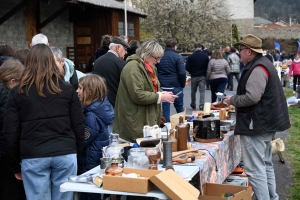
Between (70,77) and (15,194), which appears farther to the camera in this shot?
→ (70,77)

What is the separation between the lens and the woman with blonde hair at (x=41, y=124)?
3.58m

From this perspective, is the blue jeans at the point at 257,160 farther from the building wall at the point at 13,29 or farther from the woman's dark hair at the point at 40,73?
the building wall at the point at 13,29

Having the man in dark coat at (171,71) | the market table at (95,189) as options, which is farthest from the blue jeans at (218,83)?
the market table at (95,189)

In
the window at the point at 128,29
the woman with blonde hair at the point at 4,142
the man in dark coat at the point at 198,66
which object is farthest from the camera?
the window at the point at 128,29

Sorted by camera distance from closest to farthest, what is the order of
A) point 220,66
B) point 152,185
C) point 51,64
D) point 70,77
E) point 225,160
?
point 152,185 → point 51,64 → point 225,160 → point 70,77 → point 220,66

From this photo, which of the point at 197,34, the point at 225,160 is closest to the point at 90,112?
the point at 225,160

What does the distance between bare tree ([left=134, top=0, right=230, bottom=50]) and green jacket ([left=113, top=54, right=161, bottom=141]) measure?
27359 mm

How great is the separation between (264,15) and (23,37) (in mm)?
116865

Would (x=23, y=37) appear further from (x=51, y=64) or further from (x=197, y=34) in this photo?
(x=197, y=34)

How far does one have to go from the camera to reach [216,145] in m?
4.75

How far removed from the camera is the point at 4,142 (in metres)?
4.11

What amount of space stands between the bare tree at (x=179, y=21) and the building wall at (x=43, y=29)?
58.9ft

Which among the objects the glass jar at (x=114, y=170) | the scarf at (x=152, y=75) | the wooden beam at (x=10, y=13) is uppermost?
the wooden beam at (x=10, y=13)

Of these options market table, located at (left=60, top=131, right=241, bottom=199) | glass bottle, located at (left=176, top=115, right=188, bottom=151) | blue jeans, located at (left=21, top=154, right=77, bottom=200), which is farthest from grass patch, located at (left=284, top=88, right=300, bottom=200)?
blue jeans, located at (left=21, top=154, right=77, bottom=200)
